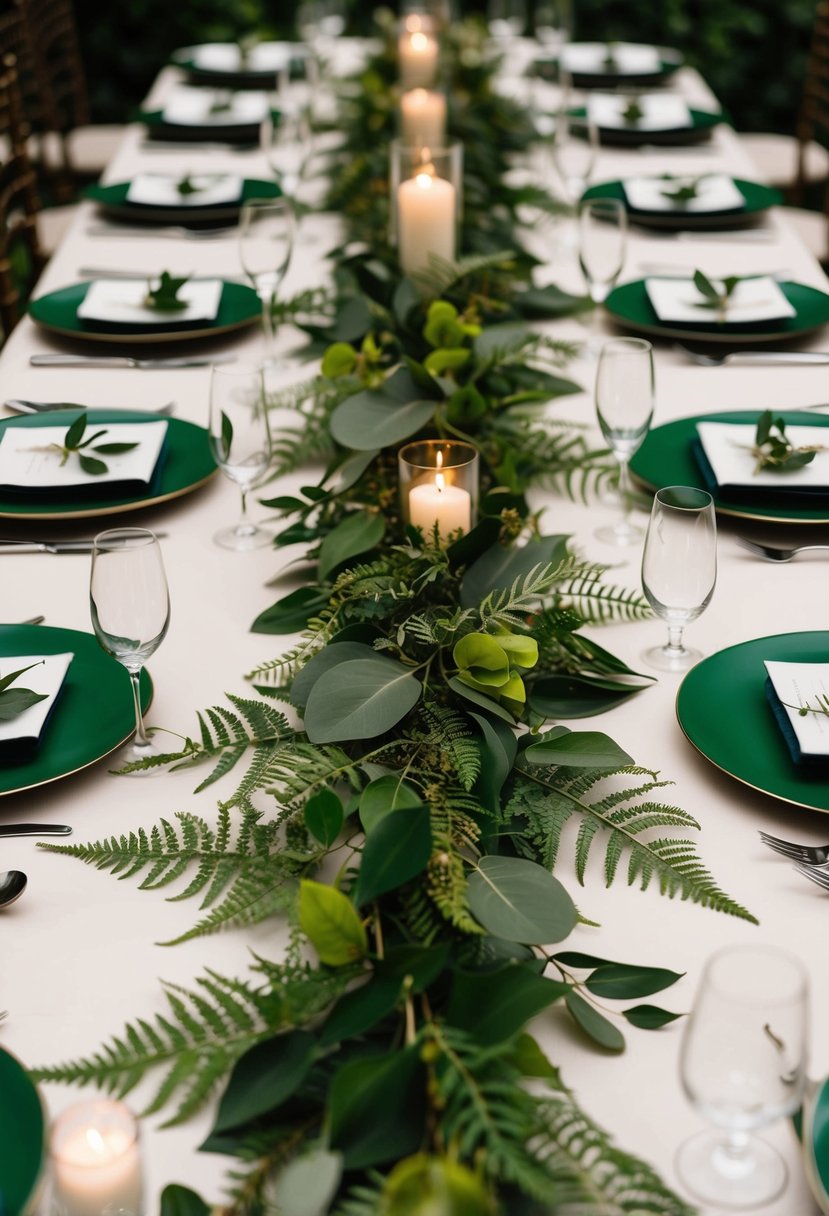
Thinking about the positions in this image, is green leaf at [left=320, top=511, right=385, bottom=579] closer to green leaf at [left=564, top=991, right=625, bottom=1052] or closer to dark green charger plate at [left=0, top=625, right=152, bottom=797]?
dark green charger plate at [left=0, top=625, right=152, bottom=797]

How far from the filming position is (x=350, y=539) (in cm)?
138

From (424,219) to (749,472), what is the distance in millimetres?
658

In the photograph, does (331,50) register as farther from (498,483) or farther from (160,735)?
(160,735)

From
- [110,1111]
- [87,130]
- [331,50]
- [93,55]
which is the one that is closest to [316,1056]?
[110,1111]

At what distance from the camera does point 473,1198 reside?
1.92 feet

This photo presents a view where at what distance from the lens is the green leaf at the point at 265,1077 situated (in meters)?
0.78

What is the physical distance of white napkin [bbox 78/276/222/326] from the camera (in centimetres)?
203

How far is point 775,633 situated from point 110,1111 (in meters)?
0.85

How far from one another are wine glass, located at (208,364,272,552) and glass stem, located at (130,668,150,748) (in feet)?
1.16

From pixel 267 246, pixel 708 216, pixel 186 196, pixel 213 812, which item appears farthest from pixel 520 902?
pixel 186 196

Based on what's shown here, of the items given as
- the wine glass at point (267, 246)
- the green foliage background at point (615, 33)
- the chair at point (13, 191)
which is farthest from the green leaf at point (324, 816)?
the green foliage background at point (615, 33)

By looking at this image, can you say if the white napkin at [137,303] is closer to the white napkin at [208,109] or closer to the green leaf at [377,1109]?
the white napkin at [208,109]

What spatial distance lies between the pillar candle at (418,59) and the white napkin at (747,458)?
158cm

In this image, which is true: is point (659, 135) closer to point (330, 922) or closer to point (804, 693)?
point (804, 693)
